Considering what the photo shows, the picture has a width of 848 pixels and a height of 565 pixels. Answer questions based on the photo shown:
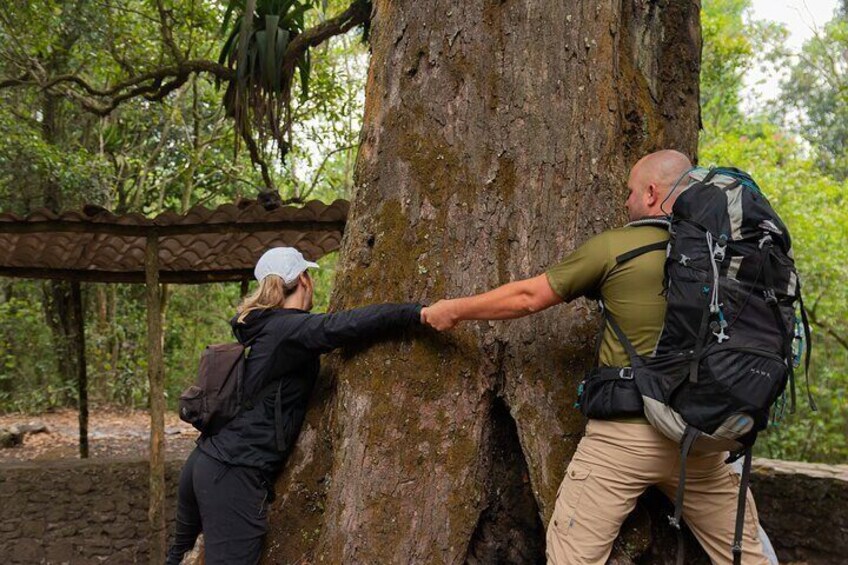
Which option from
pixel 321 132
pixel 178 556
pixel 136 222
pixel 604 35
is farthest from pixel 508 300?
pixel 321 132

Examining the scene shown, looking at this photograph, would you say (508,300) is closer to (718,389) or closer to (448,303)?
(448,303)

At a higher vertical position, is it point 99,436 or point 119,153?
point 119,153

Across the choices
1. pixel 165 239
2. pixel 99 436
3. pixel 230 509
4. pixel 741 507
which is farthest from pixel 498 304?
pixel 99 436

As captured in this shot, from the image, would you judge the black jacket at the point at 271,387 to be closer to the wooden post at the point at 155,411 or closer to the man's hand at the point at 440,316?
the man's hand at the point at 440,316

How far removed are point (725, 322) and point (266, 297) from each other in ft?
5.31

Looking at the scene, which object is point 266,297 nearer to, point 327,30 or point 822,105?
point 327,30

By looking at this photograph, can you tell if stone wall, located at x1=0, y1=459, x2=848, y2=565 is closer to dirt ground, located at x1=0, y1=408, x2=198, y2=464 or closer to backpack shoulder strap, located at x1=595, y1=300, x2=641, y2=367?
dirt ground, located at x1=0, y1=408, x2=198, y2=464

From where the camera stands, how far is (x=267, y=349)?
2.77 meters

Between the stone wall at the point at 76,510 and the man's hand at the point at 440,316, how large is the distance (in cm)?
462

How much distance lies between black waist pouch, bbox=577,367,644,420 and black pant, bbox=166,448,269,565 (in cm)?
126

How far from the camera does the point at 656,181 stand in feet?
7.84

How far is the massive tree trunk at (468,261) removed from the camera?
2559mm

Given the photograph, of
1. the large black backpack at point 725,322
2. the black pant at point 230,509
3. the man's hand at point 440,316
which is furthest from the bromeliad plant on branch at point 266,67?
the large black backpack at point 725,322

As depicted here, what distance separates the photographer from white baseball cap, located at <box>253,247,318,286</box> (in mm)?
2902
